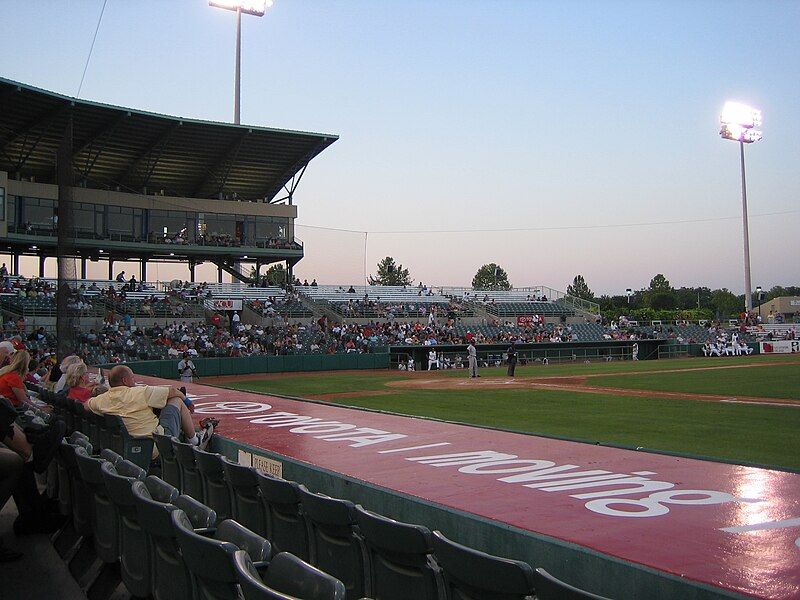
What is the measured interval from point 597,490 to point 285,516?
238cm

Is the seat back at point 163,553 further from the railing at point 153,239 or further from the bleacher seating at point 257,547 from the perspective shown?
the railing at point 153,239

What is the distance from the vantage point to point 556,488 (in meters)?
5.38

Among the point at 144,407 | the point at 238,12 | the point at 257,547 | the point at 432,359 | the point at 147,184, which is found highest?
the point at 238,12

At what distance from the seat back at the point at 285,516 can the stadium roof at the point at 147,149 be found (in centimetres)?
3458

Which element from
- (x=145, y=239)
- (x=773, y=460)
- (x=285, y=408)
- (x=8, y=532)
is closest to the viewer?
(x=8, y=532)

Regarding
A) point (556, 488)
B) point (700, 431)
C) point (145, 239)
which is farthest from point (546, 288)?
point (556, 488)

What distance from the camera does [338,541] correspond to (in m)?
3.86

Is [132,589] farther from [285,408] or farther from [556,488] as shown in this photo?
[285,408]

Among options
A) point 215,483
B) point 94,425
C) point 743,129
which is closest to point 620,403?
point 94,425

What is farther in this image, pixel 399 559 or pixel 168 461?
pixel 168 461

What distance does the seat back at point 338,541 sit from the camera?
12.2 feet

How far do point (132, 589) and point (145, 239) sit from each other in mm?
42800

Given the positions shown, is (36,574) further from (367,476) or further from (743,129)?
(743,129)

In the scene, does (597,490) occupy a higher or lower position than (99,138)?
lower
